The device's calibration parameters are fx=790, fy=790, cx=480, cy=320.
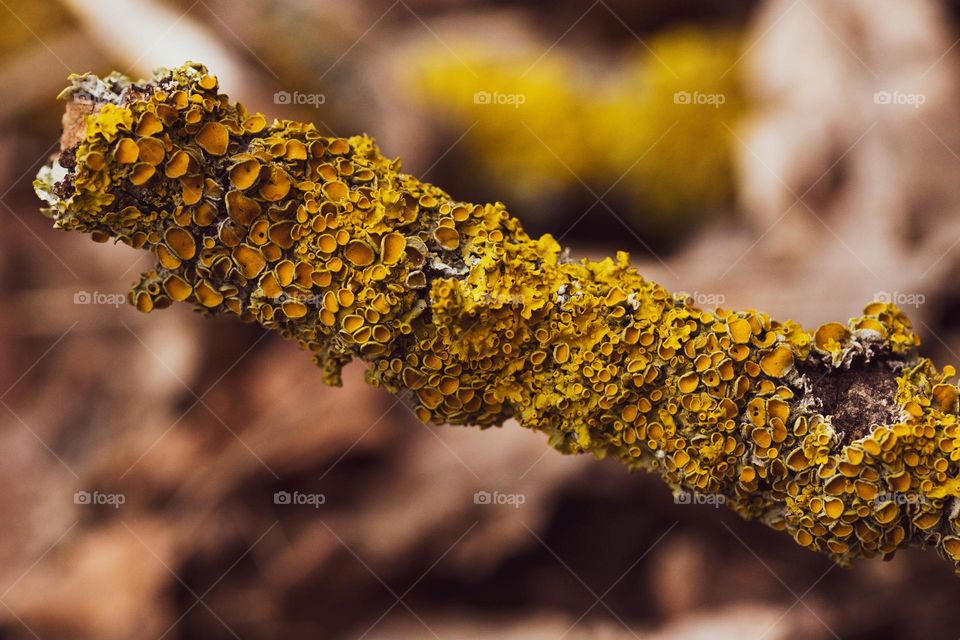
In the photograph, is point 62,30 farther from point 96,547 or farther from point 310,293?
point 310,293

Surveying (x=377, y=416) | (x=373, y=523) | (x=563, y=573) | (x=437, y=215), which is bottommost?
(x=563, y=573)

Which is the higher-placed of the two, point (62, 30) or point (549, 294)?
point (62, 30)

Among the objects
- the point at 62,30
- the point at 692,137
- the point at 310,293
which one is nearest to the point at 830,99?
the point at 692,137

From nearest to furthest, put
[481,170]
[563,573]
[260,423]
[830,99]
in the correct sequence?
[563,573]
[260,423]
[830,99]
[481,170]

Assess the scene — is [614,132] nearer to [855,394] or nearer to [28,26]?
[855,394]

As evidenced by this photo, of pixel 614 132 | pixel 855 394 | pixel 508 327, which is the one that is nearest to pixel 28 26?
pixel 614 132

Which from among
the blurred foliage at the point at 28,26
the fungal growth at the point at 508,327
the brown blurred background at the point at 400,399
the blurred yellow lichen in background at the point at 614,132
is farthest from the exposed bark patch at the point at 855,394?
the blurred foliage at the point at 28,26
